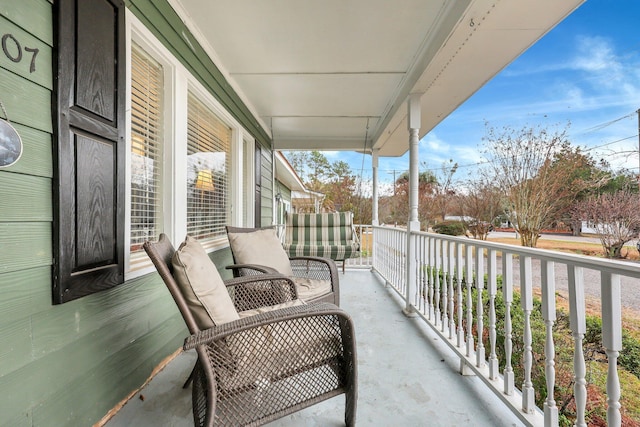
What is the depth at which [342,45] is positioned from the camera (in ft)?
8.70

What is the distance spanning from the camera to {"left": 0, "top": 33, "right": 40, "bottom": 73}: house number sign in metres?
1.01

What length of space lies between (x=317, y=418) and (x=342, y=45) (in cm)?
284

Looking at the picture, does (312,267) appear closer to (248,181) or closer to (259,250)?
(259,250)

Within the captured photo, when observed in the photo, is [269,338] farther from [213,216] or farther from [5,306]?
[213,216]

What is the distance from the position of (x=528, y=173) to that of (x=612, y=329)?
4174mm

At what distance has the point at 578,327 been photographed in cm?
108

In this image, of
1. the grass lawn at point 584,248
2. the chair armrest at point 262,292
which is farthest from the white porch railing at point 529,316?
the chair armrest at point 262,292

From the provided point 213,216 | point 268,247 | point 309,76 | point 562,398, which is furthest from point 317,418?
point 309,76

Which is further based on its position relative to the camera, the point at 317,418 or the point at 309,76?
the point at 309,76

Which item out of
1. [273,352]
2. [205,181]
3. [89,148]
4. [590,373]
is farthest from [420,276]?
[89,148]

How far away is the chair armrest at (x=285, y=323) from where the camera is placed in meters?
1.05

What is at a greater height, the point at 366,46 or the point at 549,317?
the point at 366,46

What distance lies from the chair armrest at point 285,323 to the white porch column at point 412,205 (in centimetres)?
192

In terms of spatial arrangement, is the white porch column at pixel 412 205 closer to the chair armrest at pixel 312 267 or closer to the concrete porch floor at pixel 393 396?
the concrete porch floor at pixel 393 396
